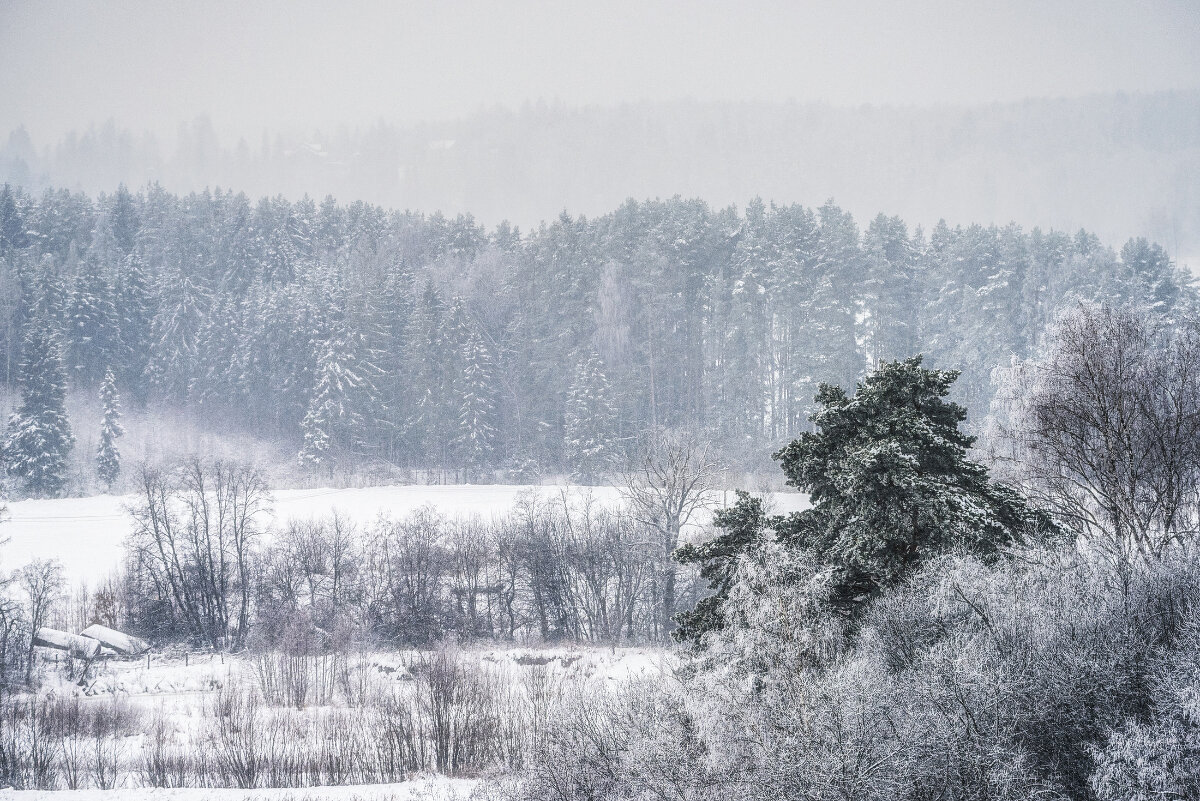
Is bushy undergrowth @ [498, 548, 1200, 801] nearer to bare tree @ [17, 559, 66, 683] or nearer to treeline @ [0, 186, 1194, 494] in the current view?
bare tree @ [17, 559, 66, 683]

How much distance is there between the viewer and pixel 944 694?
46.0 ft

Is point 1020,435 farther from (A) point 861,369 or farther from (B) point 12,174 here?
(B) point 12,174

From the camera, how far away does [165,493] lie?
4728cm

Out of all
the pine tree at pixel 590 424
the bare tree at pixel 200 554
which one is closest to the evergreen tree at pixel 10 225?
the bare tree at pixel 200 554

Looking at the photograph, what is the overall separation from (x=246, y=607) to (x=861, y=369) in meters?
48.5

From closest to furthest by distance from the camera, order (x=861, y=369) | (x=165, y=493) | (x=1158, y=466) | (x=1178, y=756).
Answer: (x=1178, y=756), (x=1158, y=466), (x=165, y=493), (x=861, y=369)

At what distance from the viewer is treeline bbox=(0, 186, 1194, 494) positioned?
6744 cm

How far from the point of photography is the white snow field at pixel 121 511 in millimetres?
45469

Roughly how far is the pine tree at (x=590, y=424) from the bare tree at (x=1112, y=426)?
38.0 m

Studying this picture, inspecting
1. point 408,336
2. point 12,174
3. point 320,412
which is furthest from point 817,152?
point 12,174

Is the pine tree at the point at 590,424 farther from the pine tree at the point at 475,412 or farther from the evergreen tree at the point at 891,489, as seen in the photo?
the evergreen tree at the point at 891,489

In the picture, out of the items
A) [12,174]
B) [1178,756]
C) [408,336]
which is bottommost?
[1178,756]

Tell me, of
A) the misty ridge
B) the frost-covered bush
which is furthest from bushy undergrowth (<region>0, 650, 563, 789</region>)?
the misty ridge

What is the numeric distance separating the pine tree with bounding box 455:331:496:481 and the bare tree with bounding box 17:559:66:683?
32.3 metres
